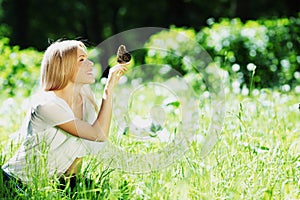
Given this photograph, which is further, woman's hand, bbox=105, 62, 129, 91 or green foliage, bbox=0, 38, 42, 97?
green foliage, bbox=0, 38, 42, 97

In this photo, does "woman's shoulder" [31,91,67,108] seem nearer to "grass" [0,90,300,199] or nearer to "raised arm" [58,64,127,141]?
"raised arm" [58,64,127,141]

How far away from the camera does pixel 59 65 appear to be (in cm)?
300

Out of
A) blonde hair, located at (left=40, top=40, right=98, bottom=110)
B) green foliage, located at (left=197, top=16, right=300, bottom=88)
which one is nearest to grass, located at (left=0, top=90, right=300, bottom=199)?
blonde hair, located at (left=40, top=40, right=98, bottom=110)

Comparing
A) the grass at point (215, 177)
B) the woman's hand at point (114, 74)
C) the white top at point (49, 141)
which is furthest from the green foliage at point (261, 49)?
the white top at point (49, 141)

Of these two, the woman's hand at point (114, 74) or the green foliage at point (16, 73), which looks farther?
the green foliage at point (16, 73)

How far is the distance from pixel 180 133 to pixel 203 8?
16122mm

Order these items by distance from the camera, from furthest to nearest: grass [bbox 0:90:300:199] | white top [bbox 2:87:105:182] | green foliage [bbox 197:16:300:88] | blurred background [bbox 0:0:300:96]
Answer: blurred background [bbox 0:0:300:96] < green foliage [bbox 197:16:300:88] < white top [bbox 2:87:105:182] < grass [bbox 0:90:300:199]

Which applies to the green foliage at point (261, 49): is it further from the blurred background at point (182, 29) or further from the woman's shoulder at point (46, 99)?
the woman's shoulder at point (46, 99)

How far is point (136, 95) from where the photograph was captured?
6449 millimetres

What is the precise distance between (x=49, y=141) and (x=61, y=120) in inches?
5.6

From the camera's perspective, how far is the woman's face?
304 cm

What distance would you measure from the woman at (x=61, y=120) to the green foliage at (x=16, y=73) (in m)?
3.90

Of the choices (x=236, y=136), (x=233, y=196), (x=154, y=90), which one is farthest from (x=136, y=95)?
(x=233, y=196)

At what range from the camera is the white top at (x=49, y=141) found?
9.64 feet
